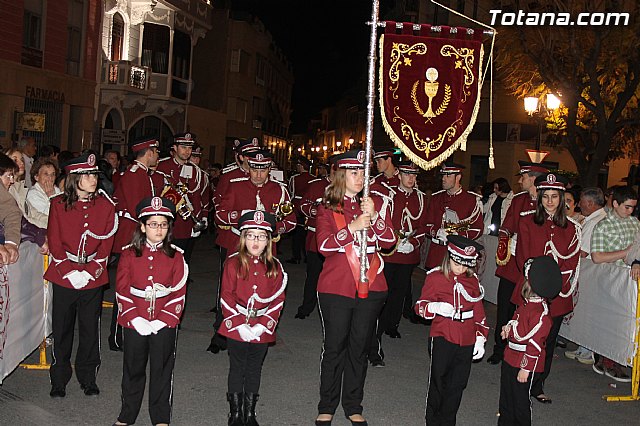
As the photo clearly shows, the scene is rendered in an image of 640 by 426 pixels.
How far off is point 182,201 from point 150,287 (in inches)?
139

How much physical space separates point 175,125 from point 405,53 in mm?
27681

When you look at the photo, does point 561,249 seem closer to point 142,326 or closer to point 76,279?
point 142,326

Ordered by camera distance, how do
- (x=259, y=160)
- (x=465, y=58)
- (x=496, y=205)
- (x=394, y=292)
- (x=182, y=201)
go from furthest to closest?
(x=496, y=205) < (x=394, y=292) < (x=465, y=58) < (x=182, y=201) < (x=259, y=160)

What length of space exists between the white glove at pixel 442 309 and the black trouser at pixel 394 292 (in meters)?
3.50

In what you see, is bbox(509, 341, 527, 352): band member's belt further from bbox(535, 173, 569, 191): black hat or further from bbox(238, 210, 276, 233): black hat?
bbox(238, 210, 276, 233): black hat

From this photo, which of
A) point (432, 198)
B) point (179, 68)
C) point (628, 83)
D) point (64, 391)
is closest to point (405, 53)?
point (432, 198)

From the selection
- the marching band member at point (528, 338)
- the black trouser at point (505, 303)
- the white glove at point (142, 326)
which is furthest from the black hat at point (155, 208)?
the black trouser at point (505, 303)

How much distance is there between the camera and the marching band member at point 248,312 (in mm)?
6340

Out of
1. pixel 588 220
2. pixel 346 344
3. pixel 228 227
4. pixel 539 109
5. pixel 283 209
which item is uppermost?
pixel 539 109

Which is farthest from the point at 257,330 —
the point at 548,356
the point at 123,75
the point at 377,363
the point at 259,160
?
the point at 123,75

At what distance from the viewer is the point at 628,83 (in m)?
21.3

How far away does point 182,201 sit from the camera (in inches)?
373

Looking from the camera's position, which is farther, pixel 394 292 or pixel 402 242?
pixel 394 292

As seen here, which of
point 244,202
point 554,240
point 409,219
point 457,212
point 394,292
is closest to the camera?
point 554,240
